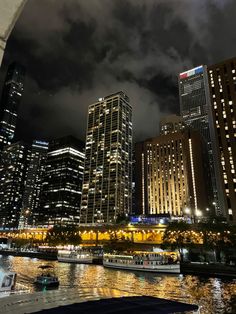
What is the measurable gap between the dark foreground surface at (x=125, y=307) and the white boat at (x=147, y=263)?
171 feet

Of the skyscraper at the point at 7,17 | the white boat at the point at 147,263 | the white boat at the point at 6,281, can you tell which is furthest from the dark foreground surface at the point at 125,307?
the white boat at the point at 147,263

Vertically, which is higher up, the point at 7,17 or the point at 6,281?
the point at 7,17

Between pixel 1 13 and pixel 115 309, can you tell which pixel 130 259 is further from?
pixel 1 13

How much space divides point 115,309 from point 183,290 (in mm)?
33338

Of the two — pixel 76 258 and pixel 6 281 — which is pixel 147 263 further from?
pixel 6 281

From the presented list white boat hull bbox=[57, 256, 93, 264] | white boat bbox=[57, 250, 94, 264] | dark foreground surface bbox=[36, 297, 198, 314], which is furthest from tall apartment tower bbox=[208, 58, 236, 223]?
dark foreground surface bbox=[36, 297, 198, 314]

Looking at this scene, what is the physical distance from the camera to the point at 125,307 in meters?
10.5

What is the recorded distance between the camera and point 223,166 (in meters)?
116

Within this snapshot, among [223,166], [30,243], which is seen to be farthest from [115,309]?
[30,243]

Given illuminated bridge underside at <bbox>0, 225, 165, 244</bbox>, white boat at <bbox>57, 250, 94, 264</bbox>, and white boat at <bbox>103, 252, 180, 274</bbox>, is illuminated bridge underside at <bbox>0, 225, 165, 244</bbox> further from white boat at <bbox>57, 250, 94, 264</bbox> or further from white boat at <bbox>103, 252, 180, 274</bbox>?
white boat at <bbox>103, 252, 180, 274</bbox>

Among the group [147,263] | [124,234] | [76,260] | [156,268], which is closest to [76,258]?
[76,260]

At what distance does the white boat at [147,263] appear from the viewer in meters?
60.8

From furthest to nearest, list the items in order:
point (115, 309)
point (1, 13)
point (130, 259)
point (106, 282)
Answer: point (130, 259) < point (106, 282) < point (115, 309) < point (1, 13)

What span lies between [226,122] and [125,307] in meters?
123
